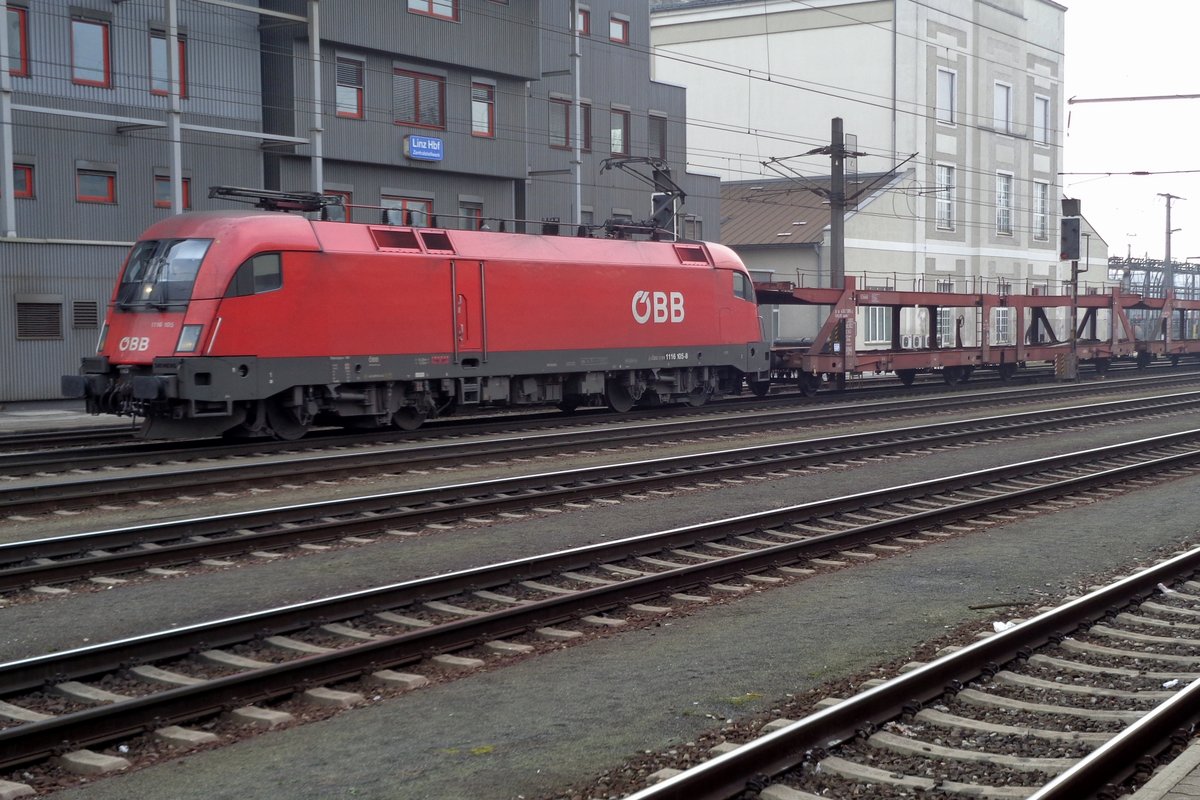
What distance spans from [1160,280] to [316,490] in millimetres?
76086

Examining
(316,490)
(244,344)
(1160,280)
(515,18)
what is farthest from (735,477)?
(1160,280)

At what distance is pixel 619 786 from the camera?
554 cm

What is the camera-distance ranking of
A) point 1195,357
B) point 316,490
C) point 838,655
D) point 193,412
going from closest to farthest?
point 838,655, point 316,490, point 193,412, point 1195,357

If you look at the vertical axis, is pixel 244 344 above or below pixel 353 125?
below

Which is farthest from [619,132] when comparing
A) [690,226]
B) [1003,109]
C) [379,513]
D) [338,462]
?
[379,513]

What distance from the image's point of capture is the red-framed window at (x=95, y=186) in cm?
A: 2814

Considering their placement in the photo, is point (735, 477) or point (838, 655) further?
point (735, 477)

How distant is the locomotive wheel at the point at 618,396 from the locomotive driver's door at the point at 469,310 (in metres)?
4.00

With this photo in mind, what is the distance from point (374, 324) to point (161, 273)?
3.17m

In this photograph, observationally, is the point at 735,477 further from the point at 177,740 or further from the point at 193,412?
the point at 177,740

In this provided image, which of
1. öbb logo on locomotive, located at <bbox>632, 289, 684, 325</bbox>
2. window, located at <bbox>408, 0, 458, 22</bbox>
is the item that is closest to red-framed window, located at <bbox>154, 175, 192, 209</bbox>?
window, located at <bbox>408, 0, 458, 22</bbox>

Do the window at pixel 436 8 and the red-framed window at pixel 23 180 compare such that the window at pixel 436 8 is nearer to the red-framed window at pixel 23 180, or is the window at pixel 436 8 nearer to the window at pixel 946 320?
the red-framed window at pixel 23 180

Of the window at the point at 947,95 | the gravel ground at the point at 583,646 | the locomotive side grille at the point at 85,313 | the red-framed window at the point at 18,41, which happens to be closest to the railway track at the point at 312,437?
the locomotive side grille at the point at 85,313

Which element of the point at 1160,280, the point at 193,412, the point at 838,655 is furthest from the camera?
the point at 1160,280
